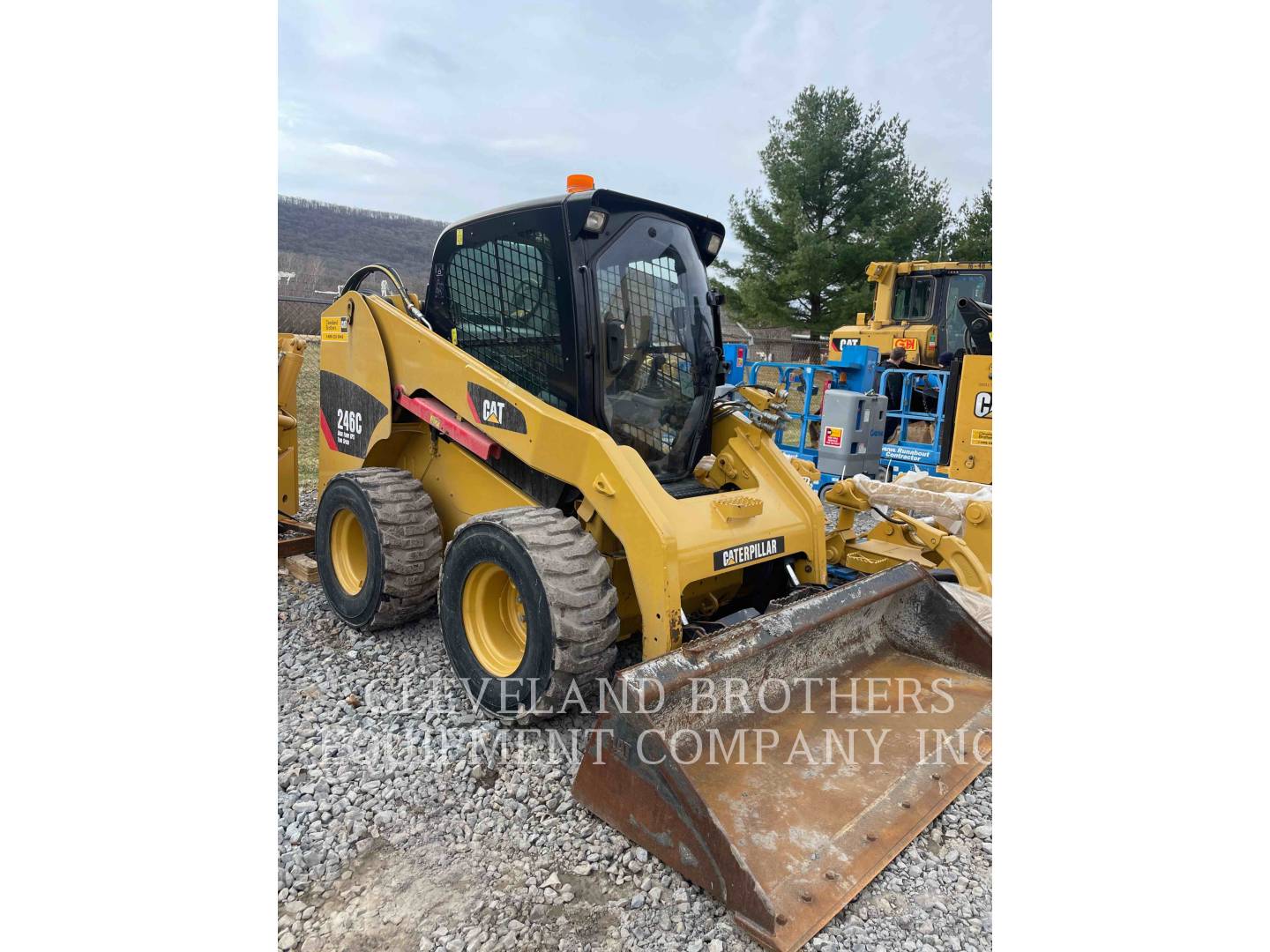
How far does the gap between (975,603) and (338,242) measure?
2430 cm

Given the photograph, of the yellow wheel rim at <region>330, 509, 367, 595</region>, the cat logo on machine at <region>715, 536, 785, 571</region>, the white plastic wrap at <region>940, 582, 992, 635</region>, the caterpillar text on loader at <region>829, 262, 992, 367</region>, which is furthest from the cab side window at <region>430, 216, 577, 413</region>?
the caterpillar text on loader at <region>829, 262, 992, 367</region>

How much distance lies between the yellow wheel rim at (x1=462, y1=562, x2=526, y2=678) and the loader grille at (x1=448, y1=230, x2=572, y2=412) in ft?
2.86

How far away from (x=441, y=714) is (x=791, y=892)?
177 centimetres

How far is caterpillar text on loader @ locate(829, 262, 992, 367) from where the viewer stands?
1025cm

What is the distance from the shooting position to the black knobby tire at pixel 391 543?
156 inches

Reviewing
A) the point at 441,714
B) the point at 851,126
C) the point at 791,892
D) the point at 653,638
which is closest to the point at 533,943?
the point at 791,892

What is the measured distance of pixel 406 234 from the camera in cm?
2547

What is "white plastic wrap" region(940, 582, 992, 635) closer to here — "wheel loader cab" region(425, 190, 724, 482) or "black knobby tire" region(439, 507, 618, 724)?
"wheel loader cab" region(425, 190, 724, 482)

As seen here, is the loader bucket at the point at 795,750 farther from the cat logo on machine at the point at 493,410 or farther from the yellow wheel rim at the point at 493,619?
the cat logo on machine at the point at 493,410

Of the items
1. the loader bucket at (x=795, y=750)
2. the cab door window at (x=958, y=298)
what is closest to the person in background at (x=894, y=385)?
the cab door window at (x=958, y=298)

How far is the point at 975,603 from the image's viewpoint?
12.2 ft

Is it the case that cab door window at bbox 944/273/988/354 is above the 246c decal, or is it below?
above

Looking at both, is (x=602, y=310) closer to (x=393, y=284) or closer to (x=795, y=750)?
(x=393, y=284)

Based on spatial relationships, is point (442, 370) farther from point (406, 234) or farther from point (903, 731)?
point (406, 234)
